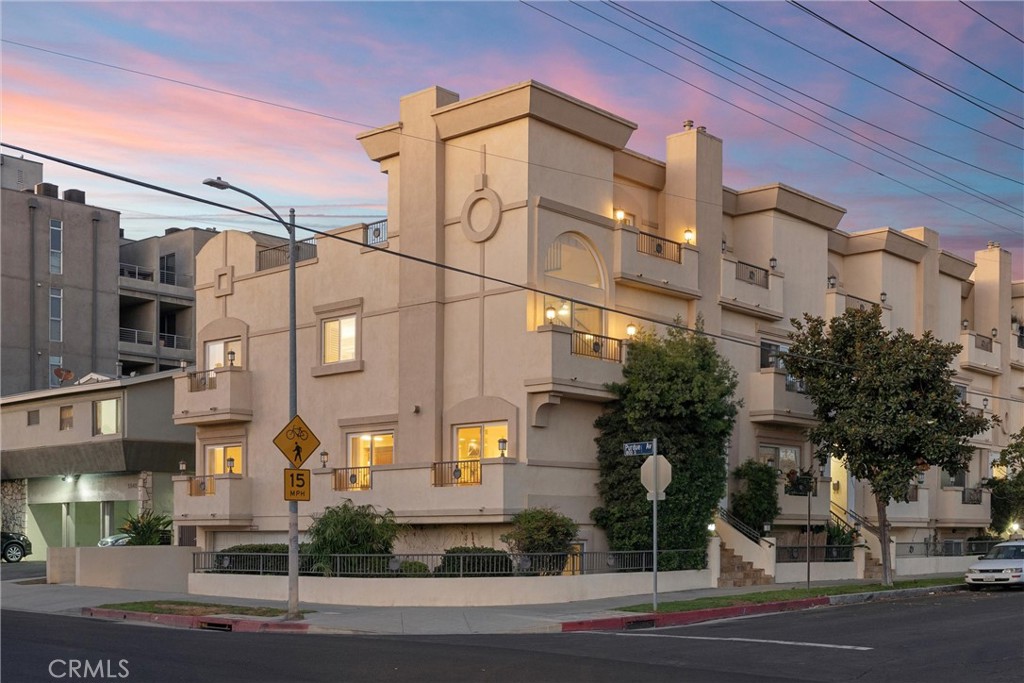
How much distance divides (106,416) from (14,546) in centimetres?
743

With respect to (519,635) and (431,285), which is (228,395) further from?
(519,635)

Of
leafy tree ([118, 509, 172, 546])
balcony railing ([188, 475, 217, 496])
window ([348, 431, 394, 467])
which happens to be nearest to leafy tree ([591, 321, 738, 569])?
window ([348, 431, 394, 467])

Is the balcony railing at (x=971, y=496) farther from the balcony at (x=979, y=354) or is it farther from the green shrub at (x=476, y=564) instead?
the green shrub at (x=476, y=564)

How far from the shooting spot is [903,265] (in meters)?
46.5

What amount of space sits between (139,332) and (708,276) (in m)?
42.4

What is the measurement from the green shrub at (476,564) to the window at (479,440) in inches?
146

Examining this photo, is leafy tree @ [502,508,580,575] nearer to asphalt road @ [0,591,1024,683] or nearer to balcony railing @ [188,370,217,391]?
asphalt road @ [0,591,1024,683]

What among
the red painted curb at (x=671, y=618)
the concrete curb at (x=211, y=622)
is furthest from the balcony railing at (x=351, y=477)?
the red painted curb at (x=671, y=618)

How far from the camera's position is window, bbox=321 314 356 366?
3622 centimetres

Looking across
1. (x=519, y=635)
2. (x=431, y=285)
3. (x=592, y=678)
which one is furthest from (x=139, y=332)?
(x=592, y=678)

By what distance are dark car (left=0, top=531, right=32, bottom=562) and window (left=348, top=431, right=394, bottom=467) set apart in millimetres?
20100

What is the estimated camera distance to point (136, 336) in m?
68.1

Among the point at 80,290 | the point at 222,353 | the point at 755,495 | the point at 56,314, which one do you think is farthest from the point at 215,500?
the point at 80,290

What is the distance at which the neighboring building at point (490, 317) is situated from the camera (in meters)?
31.5
